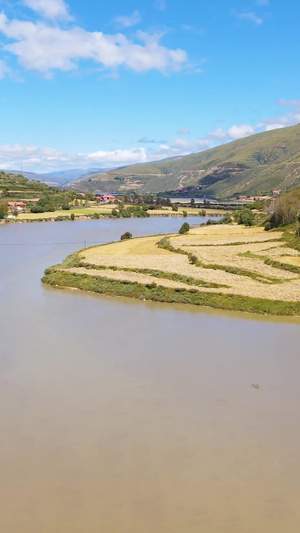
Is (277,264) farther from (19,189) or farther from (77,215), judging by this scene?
(19,189)

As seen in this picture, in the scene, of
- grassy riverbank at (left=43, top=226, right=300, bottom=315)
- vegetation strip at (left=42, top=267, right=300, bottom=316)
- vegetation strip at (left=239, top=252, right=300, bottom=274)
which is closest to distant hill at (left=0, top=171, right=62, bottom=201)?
grassy riverbank at (left=43, top=226, right=300, bottom=315)

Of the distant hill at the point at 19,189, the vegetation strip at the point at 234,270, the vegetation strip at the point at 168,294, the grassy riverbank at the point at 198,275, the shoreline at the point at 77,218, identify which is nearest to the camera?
the vegetation strip at the point at 168,294

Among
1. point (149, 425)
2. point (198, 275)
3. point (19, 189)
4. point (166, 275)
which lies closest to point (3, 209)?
point (19, 189)

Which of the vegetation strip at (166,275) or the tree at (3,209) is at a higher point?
the tree at (3,209)

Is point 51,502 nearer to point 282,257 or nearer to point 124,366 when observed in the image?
point 124,366

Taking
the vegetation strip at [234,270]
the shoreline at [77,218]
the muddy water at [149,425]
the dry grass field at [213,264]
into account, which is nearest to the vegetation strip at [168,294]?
the dry grass field at [213,264]

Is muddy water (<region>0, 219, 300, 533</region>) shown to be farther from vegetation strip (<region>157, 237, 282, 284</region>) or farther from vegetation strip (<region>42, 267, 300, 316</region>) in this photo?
vegetation strip (<region>157, 237, 282, 284</region>)

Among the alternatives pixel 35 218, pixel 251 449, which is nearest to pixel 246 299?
pixel 251 449

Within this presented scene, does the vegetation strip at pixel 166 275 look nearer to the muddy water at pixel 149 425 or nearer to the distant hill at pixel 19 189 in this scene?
the muddy water at pixel 149 425
